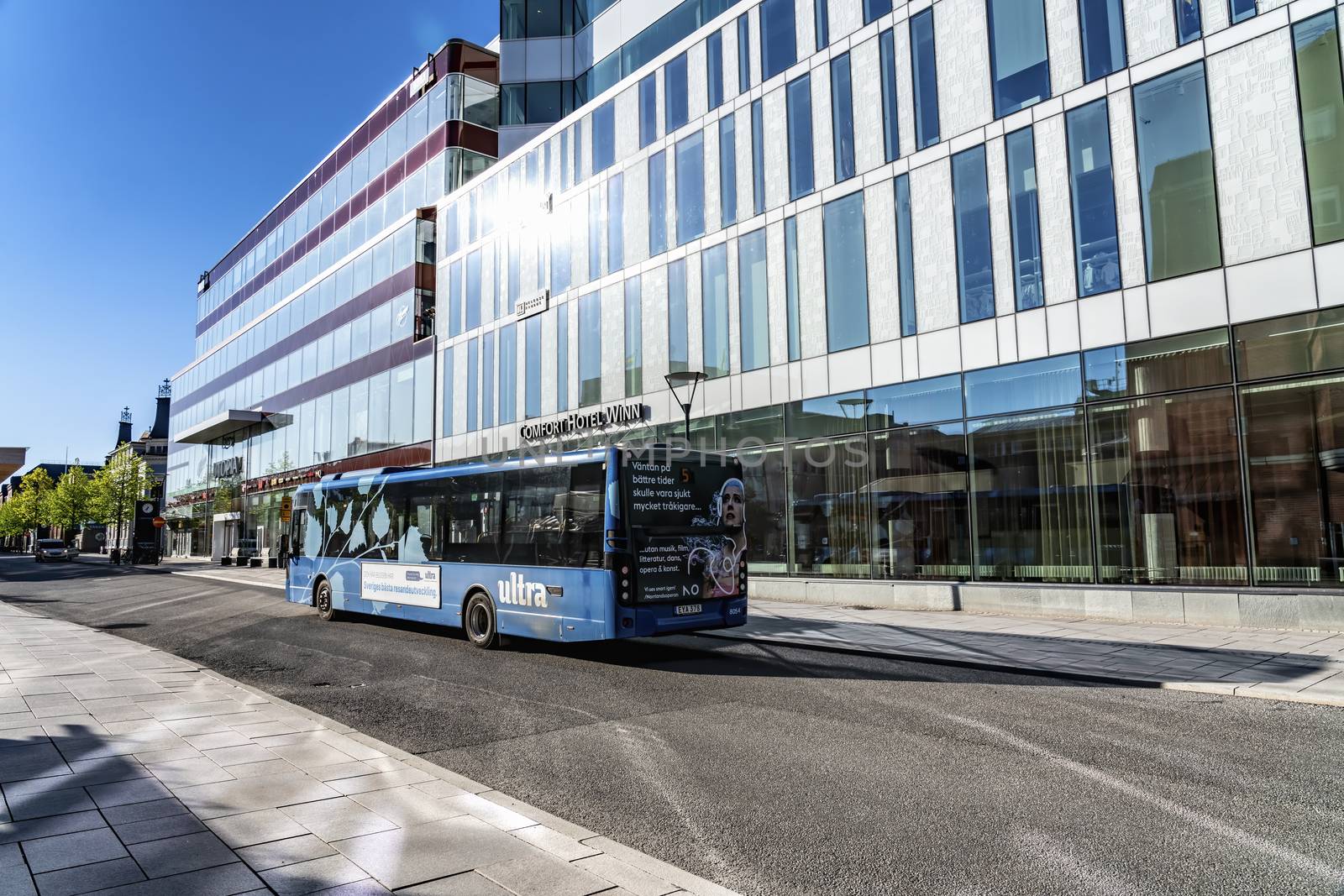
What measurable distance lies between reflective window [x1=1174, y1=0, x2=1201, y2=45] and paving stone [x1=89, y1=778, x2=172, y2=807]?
18.0 meters

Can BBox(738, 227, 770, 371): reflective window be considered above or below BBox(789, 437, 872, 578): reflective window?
above

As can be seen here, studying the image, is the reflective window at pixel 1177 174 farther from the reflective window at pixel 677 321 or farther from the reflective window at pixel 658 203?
the reflective window at pixel 658 203

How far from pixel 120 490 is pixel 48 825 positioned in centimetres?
7489

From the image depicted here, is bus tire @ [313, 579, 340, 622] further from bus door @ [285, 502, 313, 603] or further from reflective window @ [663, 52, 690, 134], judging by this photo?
reflective window @ [663, 52, 690, 134]

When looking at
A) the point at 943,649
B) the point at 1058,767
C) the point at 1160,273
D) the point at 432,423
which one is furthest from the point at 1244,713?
the point at 432,423

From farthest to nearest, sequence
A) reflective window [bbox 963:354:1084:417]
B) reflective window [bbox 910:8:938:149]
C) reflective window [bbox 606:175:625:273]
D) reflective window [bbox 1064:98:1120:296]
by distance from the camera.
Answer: reflective window [bbox 606:175:625:273] → reflective window [bbox 910:8:938:149] → reflective window [bbox 963:354:1084:417] → reflective window [bbox 1064:98:1120:296]

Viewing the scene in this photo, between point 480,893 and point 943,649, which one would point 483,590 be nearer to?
point 943,649

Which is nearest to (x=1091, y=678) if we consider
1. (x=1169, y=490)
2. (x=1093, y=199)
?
(x=1169, y=490)

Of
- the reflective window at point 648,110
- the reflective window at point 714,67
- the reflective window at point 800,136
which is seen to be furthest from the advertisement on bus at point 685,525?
the reflective window at point 648,110

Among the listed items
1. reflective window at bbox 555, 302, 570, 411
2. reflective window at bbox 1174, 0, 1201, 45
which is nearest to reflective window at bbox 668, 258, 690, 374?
reflective window at bbox 555, 302, 570, 411

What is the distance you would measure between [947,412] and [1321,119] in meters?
7.81

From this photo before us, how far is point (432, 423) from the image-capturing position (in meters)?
35.7

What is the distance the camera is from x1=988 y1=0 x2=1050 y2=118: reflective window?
16.9m

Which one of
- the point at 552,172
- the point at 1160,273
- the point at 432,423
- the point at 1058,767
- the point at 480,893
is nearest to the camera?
the point at 480,893
